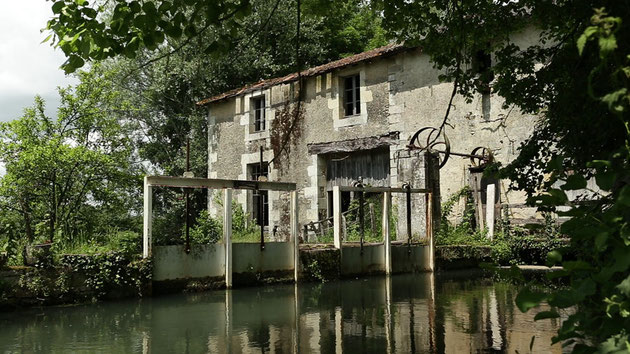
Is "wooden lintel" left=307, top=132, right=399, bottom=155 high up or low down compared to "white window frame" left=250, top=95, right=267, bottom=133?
down

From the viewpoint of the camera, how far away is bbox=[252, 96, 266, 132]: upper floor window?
1886 cm

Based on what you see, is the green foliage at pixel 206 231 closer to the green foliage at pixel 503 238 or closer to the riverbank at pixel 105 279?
the riverbank at pixel 105 279

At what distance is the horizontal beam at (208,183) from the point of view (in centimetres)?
921

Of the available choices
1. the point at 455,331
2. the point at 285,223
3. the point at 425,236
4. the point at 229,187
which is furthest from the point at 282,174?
the point at 455,331

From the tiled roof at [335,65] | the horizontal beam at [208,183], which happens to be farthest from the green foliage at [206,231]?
the tiled roof at [335,65]

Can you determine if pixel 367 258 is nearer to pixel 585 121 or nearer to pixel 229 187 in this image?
pixel 229 187

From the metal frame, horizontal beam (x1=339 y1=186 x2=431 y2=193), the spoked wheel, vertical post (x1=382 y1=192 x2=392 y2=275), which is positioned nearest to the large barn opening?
the spoked wheel

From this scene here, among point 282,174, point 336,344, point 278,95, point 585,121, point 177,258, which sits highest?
point 278,95

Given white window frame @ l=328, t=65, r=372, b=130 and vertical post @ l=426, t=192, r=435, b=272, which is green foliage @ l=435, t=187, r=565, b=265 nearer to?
vertical post @ l=426, t=192, r=435, b=272

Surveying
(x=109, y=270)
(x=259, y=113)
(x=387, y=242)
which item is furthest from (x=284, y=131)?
(x=109, y=270)

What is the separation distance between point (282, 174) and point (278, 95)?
2.46m

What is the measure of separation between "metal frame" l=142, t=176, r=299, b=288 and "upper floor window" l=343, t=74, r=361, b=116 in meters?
6.00

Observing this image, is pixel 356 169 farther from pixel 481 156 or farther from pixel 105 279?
pixel 105 279

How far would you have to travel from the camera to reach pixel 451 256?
13.0 meters
